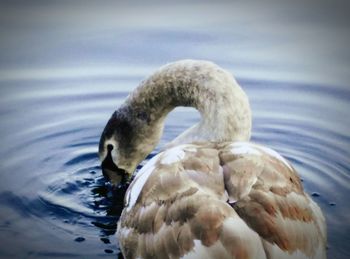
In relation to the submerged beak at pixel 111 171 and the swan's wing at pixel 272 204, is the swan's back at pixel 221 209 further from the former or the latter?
the submerged beak at pixel 111 171

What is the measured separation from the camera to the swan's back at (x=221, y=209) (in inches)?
145

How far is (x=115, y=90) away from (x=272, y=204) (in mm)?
4695

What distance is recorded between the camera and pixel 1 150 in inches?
272

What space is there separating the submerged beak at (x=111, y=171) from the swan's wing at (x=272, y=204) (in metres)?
1.91

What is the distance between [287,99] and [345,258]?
3379 mm

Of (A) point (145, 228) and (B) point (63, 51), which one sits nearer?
(A) point (145, 228)

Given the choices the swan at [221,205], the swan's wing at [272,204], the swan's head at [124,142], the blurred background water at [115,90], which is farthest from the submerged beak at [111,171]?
the swan's wing at [272,204]

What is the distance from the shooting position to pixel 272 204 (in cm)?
391

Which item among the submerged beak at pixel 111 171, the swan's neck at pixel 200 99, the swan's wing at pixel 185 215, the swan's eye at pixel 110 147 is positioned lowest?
the submerged beak at pixel 111 171

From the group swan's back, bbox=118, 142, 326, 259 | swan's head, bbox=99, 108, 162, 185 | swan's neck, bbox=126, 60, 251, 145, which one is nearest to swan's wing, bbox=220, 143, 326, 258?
swan's back, bbox=118, 142, 326, 259

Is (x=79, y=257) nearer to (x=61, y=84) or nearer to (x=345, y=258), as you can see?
(x=345, y=258)

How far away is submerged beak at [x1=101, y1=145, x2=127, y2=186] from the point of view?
6227 millimetres

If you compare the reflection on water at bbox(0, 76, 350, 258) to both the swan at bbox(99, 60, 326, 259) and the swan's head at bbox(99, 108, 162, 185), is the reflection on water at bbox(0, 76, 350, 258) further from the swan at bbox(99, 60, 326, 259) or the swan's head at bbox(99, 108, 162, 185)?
the swan at bbox(99, 60, 326, 259)

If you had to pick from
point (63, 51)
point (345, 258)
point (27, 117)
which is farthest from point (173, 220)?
point (63, 51)
